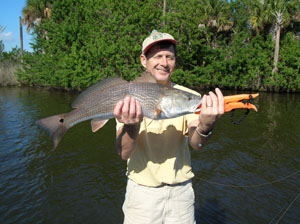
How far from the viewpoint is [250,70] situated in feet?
91.0

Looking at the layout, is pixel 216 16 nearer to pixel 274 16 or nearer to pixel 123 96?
pixel 274 16

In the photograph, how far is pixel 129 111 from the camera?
7.64 feet

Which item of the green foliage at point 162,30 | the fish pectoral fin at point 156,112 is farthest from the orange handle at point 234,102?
the green foliage at point 162,30

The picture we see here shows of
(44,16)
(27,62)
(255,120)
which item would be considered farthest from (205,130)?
(44,16)

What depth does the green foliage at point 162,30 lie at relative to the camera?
2402 centimetres

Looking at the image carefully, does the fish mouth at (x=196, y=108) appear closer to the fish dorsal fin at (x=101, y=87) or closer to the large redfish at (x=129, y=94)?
the large redfish at (x=129, y=94)

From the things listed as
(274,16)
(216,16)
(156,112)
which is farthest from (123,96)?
(216,16)

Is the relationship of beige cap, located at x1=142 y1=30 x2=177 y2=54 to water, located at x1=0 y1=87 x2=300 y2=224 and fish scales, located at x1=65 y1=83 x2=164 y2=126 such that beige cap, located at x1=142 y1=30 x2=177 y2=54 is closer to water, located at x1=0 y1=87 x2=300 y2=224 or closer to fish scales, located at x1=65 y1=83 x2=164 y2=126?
fish scales, located at x1=65 y1=83 x2=164 y2=126

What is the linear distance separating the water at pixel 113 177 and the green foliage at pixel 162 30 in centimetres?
1334

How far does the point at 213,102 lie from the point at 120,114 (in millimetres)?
871

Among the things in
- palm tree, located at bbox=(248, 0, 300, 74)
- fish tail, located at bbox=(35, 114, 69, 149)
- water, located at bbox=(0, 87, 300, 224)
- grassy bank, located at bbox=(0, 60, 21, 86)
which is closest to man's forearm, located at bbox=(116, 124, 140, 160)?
fish tail, located at bbox=(35, 114, 69, 149)

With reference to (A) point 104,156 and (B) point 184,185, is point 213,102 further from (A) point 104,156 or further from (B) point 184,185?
(A) point 104,156

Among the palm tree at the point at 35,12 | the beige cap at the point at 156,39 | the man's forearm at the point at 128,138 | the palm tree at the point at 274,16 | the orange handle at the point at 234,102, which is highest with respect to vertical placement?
the palm tree at the point at 35,12

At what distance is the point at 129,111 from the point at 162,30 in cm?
2382
